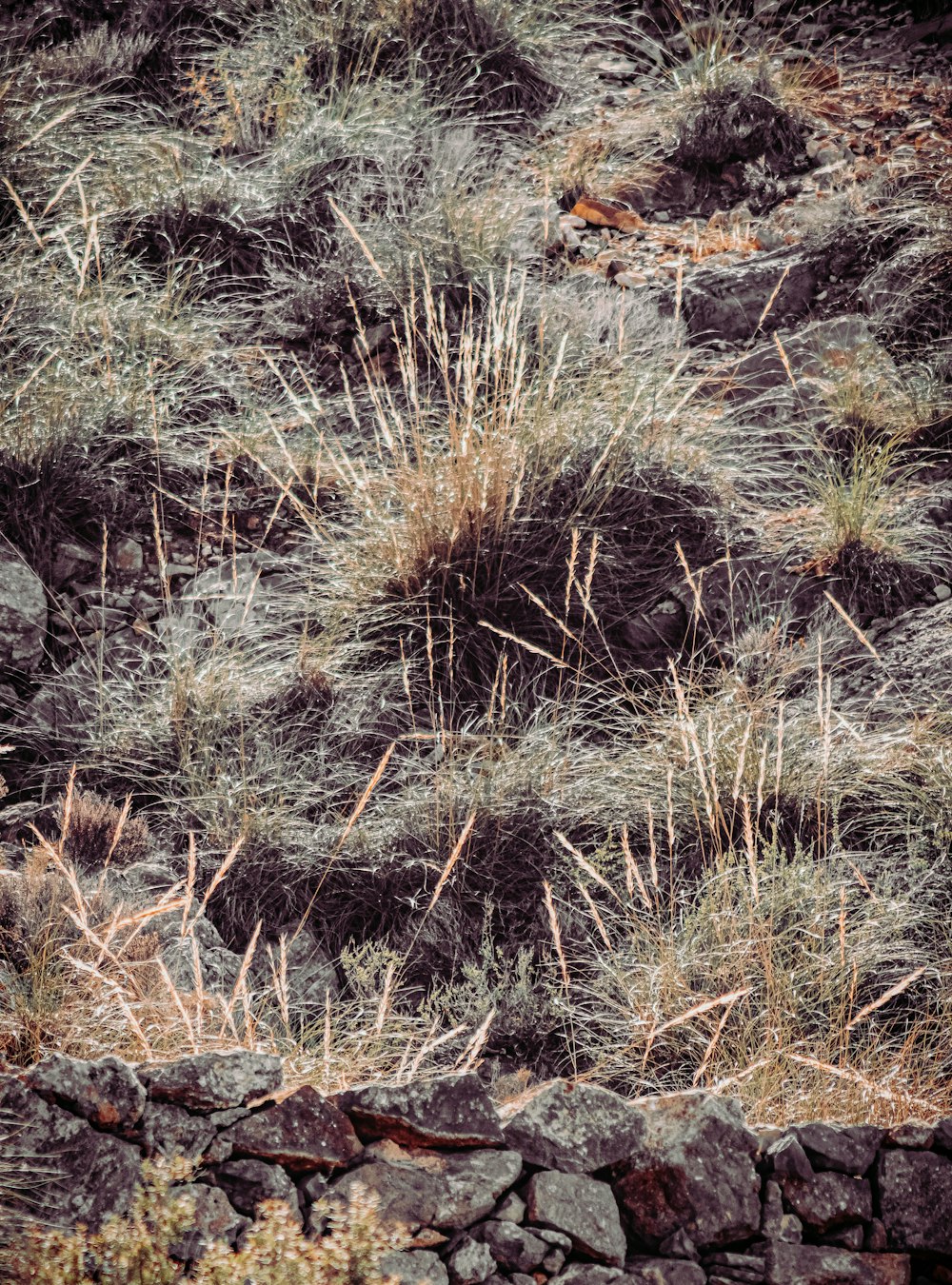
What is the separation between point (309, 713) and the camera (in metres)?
3.08

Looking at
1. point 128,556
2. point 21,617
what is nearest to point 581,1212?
point 21,617

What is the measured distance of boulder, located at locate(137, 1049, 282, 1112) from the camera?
Result: 170 centimetres

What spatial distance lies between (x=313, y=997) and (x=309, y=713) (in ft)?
2.83

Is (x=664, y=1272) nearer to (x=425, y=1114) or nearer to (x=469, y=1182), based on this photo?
(x=469, y=1182)

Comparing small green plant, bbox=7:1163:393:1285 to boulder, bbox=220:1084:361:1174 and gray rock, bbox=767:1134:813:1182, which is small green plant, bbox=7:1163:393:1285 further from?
gray rock, bbox=767:1134:813:1182

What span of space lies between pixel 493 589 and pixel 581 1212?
1864 mm

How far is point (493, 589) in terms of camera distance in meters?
3.26

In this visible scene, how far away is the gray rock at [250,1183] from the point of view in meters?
1.64

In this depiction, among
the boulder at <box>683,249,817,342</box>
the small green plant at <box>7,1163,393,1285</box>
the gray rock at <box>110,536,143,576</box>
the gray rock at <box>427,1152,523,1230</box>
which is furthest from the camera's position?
the boulder at <box>683,249,817,342</box>

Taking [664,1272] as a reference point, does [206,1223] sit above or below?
above

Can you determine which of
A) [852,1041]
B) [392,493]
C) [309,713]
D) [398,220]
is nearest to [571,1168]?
[852,1041]

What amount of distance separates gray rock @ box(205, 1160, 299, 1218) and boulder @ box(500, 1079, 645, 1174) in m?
0.36

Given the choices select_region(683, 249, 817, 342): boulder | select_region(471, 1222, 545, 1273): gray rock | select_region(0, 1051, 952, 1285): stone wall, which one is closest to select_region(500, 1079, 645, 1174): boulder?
select_region(0, 1051, 952, 1285): stone wall

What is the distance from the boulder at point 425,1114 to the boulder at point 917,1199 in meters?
0.65
